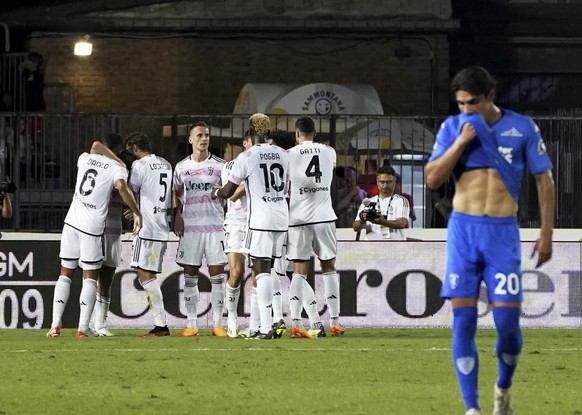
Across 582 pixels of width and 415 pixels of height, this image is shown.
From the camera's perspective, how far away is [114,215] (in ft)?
58.1

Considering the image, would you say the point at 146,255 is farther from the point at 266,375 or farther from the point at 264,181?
the point at 266,375

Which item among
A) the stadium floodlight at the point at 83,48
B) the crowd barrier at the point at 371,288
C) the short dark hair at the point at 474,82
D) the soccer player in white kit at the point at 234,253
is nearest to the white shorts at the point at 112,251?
the soccer player in white kit at the point at 234,253

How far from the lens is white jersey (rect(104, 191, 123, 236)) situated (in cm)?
1761

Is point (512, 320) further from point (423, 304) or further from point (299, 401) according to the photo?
point (423, 304)

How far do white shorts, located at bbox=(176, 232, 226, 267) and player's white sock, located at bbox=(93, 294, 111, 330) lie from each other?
0.90 meters

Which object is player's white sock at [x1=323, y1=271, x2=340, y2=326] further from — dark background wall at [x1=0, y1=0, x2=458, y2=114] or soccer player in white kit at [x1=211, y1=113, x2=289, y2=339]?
dark background wall at [x1=0, y1=0, x2=458, y2=114]

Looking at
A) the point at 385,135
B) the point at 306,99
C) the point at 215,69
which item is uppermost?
the point at 215,69

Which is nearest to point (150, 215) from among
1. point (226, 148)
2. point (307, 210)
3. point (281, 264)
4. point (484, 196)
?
point (281, 264)

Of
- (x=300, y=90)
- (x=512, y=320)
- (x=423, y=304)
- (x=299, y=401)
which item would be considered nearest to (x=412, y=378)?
(x=299, y=401)

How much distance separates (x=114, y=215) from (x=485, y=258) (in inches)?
341

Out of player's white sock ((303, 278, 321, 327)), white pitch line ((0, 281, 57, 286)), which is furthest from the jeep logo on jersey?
white pitch line ((0, 281, 57, 286))

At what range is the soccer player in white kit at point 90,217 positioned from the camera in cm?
1716

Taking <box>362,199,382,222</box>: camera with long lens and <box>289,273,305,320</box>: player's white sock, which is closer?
<box>289,273,305,320</box>: player's white sock

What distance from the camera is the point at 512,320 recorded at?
31.6 ft
